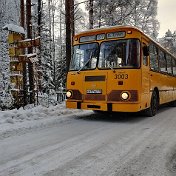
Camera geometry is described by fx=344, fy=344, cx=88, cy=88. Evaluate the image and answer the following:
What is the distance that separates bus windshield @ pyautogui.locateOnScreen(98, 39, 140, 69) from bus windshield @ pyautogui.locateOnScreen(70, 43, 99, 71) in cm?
24

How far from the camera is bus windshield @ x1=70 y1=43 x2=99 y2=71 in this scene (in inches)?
431

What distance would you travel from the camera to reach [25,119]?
974 centimetres

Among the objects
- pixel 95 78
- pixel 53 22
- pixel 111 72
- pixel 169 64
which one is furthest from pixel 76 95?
pixel 53 22

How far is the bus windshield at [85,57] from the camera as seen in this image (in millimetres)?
10953

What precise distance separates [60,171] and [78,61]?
669 centimetres

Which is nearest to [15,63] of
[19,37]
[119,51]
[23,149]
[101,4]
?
[19,37]

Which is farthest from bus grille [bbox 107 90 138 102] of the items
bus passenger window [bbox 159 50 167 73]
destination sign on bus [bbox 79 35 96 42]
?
bus passenger window [bbox 159 50 167 73]

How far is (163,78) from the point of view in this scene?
1407 centimetres

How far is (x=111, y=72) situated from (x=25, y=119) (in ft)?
→ 9.51

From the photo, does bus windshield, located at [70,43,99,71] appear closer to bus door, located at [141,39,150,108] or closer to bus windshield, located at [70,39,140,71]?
bus windshield, located at [70,39,140,71]

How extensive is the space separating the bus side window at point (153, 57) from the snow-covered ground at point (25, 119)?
354 cm

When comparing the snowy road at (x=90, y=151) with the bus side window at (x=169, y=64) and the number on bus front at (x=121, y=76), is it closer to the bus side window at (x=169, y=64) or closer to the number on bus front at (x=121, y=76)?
the number on bus front at (x=121, y=76)

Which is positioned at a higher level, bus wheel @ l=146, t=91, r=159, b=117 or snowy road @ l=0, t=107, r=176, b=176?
bus wheel @ l=146, t=91, r=159, b=117

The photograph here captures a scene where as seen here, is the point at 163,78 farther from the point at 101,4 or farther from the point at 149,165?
the point at 101,4
